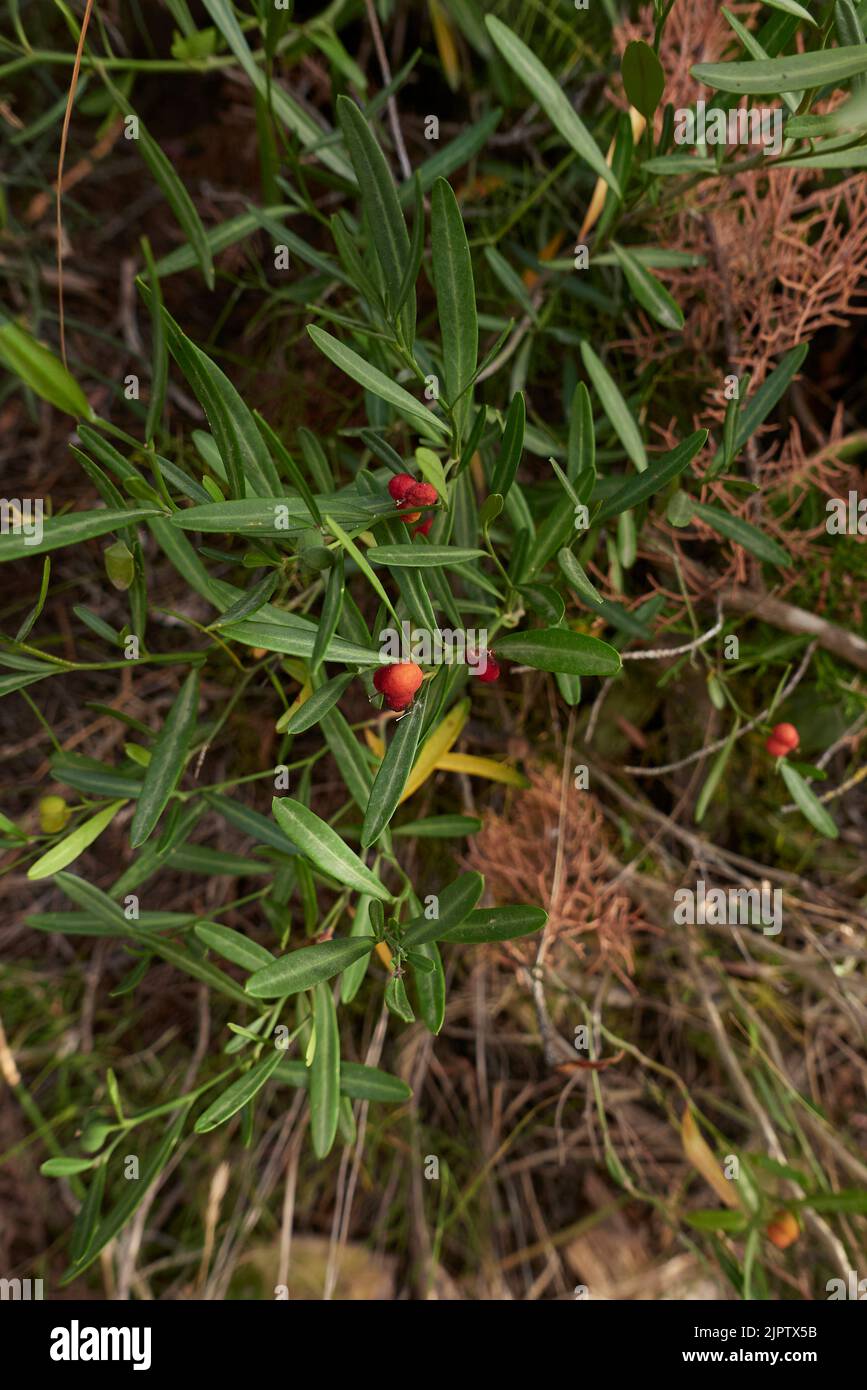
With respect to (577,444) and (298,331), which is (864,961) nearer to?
(577,444)

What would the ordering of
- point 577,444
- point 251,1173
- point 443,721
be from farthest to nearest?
point 251,1173
point 443,721
point 577,444

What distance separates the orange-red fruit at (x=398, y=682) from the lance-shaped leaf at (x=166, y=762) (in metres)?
0.27

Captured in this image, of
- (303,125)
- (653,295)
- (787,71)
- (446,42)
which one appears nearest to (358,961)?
(653,295)

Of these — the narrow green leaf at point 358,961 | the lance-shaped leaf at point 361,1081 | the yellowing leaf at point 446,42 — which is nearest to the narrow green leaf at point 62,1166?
the lance-shaped leaf at point 361,1081

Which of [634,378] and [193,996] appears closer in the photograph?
[634,378]

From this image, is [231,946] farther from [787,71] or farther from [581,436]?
[787,71]

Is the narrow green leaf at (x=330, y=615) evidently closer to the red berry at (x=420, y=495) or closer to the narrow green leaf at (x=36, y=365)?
the red berry at (x=420, y=495)

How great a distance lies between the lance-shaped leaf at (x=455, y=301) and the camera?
756mm

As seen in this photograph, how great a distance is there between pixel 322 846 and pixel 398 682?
171 millimetres

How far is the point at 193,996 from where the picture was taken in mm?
1639

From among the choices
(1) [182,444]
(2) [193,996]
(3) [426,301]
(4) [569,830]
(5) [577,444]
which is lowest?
(2) [193,996]

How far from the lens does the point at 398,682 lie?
0.72m

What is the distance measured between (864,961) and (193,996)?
114 cm
